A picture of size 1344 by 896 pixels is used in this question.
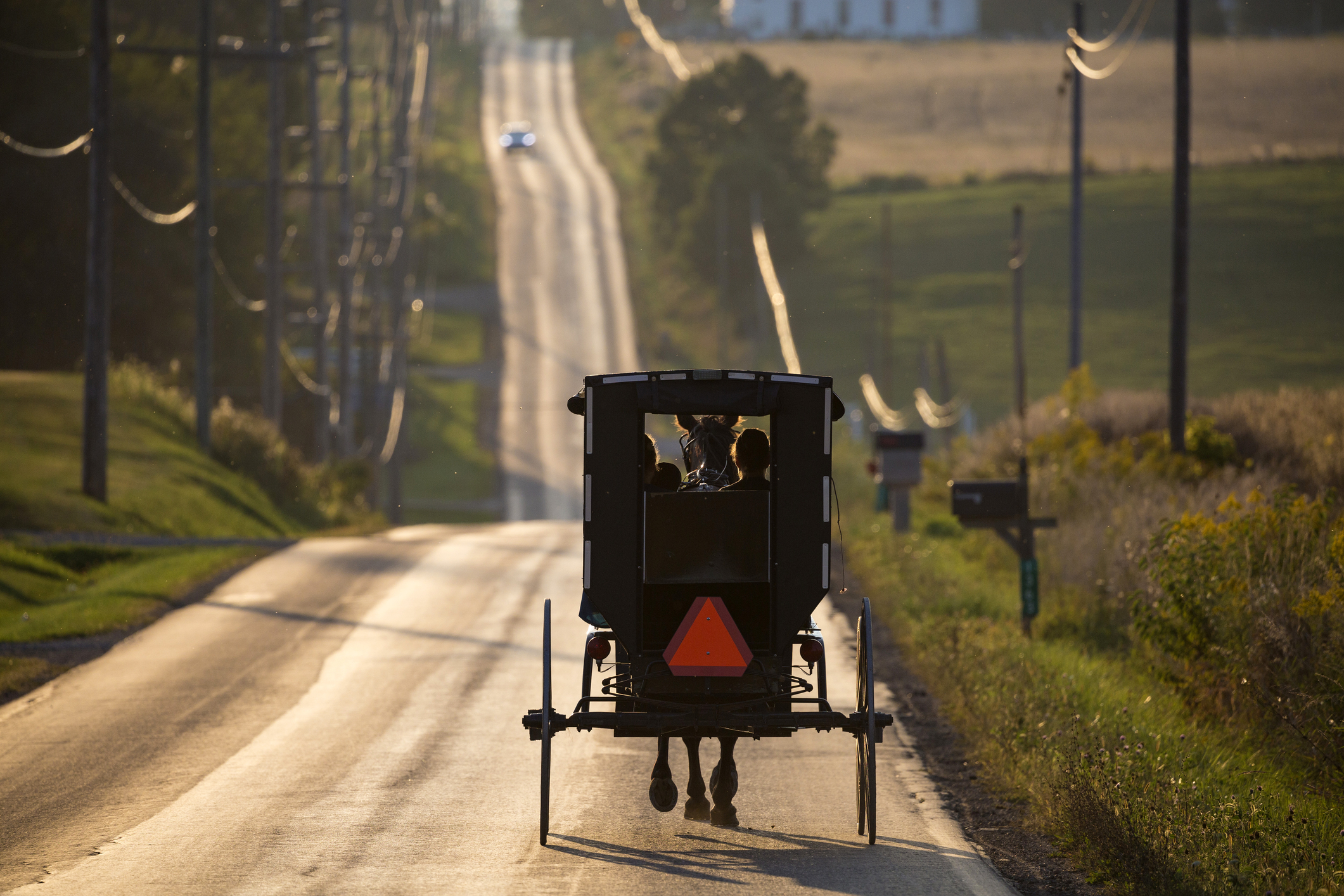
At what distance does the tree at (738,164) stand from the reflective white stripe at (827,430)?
6699 centimetres

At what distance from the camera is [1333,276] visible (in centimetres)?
7581

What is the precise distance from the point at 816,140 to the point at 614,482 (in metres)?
72.6

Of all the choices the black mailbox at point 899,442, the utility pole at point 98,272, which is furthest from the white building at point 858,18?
the black mailbox at point 899,442

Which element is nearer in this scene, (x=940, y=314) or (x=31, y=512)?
(x=31, y=512)

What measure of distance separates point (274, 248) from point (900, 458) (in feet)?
62.5

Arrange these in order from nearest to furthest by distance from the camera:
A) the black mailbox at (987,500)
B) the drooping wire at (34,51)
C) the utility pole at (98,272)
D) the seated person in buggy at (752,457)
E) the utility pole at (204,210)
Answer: the seated person in buggy at (752,457), the black mailbox at (987,500), the utility pole at (98,272), the utility pole at (204,210), the drooping wire at (34,51)

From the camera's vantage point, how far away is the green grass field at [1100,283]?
2532 inches

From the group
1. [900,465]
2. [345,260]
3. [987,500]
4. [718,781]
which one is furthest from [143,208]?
[718,781]

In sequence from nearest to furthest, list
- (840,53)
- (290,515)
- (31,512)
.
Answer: (31,512), (290,515), (840,53)

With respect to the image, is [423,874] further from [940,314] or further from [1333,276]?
[1333,276]

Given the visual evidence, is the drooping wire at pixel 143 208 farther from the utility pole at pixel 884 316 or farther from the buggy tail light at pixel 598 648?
the buggy tail light at pixel 598 648

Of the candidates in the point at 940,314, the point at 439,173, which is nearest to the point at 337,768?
the point at 940,314

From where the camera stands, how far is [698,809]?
377 inches

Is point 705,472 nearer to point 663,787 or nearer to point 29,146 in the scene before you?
point 663,787
